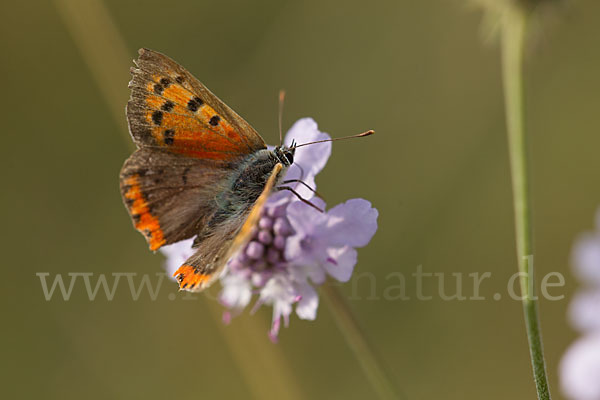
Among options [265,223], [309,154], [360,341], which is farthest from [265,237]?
[360,341]

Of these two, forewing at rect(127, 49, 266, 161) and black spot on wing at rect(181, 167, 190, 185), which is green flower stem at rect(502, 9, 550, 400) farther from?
black spot on wing at rect(181, 167, 190, 185)

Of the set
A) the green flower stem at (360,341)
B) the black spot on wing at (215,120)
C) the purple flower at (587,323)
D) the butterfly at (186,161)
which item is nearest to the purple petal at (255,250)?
the butterfly at (186,161)

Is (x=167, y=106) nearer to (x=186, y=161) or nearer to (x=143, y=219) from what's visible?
(x=186, y=161)

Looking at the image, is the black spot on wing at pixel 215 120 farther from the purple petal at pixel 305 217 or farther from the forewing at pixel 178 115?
the purple petal at pixel 305 217

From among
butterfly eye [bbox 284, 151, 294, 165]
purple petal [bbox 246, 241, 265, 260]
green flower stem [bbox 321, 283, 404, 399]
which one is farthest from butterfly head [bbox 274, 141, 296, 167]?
green flower stem [bbox 321, 283, 404, 399]

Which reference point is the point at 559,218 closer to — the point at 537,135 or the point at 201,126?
the point at 537,135

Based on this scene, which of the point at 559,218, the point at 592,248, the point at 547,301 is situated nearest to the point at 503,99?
the point at 559,218
